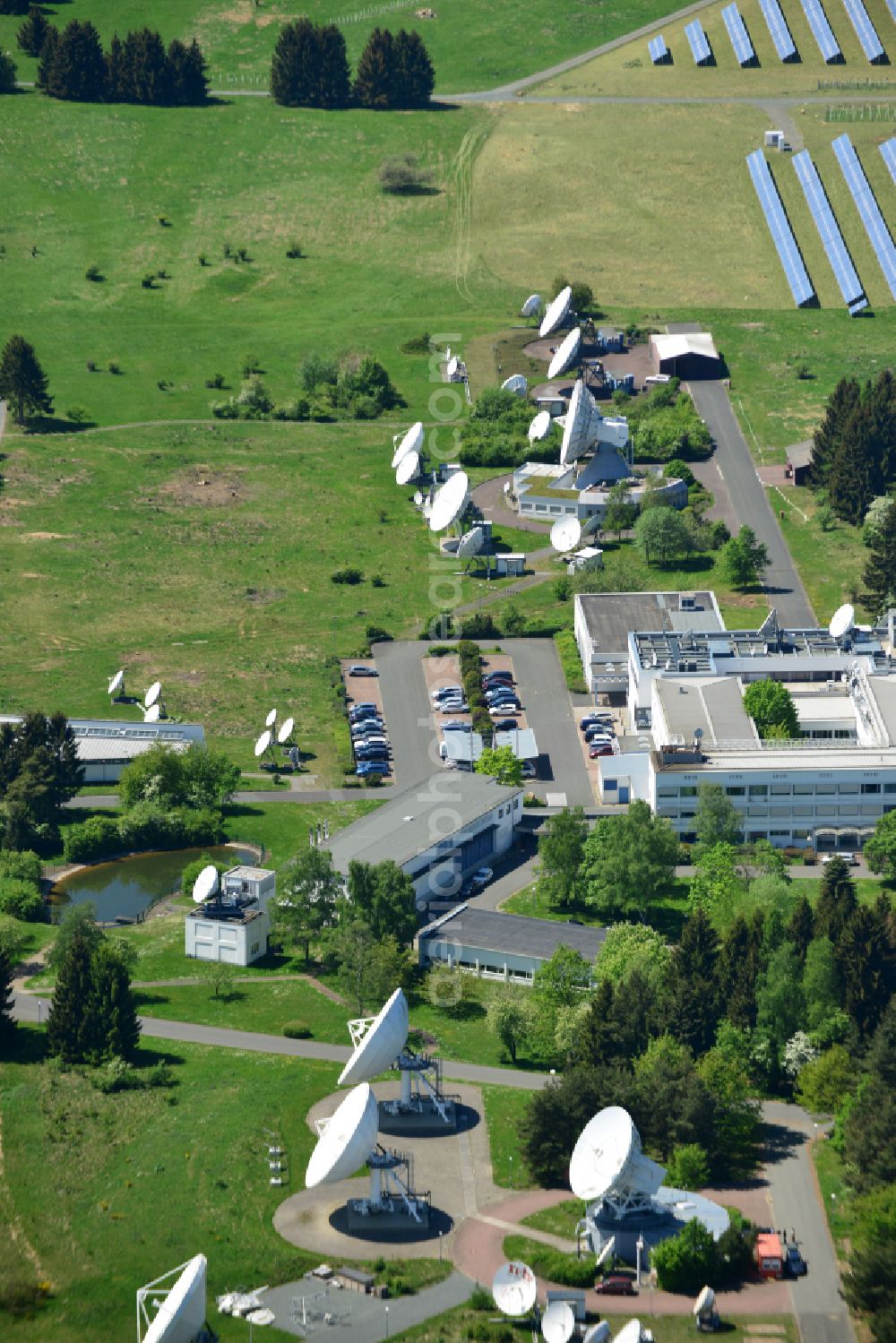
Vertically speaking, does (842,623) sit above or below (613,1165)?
above

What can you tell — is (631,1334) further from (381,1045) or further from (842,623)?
(842,623)

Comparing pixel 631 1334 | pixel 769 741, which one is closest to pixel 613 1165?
pixel 631 1334

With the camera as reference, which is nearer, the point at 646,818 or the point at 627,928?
the point at 627,928

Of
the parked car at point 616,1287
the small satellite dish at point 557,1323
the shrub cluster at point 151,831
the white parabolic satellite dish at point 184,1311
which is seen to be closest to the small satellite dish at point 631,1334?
the small satellite dish at point 557,1323

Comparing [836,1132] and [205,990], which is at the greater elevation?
[205,990]

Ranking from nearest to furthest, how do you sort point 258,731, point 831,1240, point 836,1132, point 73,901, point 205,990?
point 831,1240 < point 836,1132 < point 205,990 < point 73,901 < point 258,731

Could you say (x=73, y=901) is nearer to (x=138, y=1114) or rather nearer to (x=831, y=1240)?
(x=138, y=1114)

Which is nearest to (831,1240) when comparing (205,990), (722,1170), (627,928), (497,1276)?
(722,1170)
